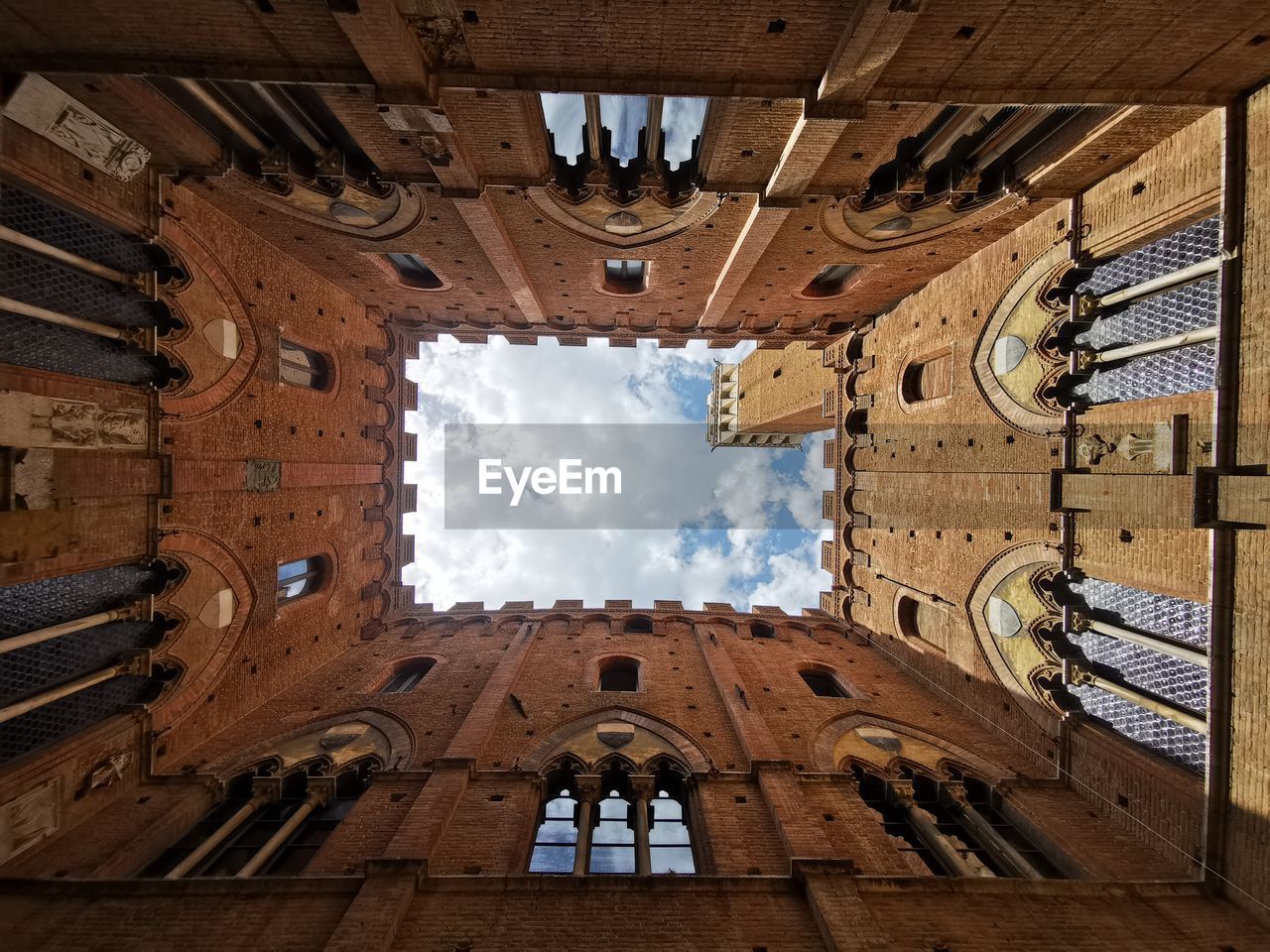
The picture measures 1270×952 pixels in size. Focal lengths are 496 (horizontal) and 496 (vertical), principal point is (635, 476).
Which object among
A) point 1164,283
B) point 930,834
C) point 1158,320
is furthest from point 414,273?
point 930,834

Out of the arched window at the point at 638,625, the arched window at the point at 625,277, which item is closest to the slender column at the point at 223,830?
the arched window at the point at 638,625

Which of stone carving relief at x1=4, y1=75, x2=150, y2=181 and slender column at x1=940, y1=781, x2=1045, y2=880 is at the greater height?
stone carving relief at x1=4, y1=75, x2=150, y2=181

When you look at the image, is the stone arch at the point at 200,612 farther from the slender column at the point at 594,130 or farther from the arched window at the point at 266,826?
the slender column at the point at 594,130

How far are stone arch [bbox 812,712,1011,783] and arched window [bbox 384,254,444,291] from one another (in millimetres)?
15287

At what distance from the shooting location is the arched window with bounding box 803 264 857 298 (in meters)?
14.3

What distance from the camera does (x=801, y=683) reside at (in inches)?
518

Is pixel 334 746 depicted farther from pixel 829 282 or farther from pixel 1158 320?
pixel 829 282

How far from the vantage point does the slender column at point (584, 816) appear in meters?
7.92

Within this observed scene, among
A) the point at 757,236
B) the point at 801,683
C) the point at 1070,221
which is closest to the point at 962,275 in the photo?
the point at 1070,221

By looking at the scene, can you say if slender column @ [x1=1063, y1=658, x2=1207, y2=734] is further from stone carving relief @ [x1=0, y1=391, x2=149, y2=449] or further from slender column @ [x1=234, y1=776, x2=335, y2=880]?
stone carving relief @ [x1=0, y1=391, x2=149, y2=449]

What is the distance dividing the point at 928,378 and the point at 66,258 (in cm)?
1767

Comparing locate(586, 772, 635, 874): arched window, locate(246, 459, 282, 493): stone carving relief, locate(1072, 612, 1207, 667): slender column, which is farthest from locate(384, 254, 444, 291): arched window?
locate(1072, 612, 1207, 667): slender column

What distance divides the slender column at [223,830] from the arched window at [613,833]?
19.6 ft

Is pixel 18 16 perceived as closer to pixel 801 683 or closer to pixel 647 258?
pixel 647 258
